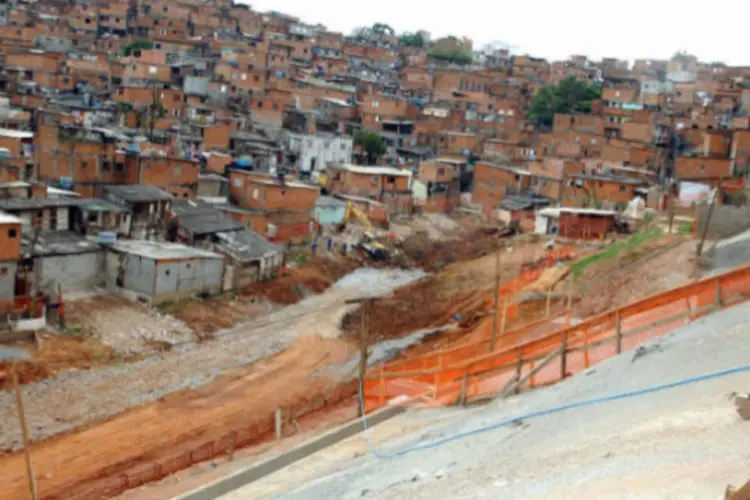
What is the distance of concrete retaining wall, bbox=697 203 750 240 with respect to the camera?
28.4 m

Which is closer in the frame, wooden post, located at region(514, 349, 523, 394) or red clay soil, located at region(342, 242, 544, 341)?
wooden post, located at region(514, 349, 523, 394)

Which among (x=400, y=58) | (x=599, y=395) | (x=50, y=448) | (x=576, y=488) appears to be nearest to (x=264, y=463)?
(x=599, y=395)

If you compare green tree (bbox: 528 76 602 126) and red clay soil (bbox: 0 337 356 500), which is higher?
green tree (bbox: 528 76 602 126)

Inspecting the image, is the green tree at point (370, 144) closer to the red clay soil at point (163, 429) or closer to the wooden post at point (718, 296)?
the red clay soil at point (163, 429)

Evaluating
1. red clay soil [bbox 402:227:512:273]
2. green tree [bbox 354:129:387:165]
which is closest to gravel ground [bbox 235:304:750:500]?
red clay soil [bbox 402:227:512:273]

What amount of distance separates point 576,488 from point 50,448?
51.8 ft

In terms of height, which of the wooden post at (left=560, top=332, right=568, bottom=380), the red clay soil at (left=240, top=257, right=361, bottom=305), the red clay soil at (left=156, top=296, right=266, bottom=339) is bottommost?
the red clay soil at (left=156, top=296, right=266, bottom=339)

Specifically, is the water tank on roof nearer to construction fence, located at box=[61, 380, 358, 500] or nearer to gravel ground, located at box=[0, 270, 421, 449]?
gravel ground, located at box=[0, 270, 421, 449]

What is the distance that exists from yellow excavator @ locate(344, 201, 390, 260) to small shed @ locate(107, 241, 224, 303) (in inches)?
471

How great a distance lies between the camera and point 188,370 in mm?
26594

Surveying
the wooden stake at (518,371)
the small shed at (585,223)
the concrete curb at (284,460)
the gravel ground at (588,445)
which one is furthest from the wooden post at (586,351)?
the small shed at (585,223)

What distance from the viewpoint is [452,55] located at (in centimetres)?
10050

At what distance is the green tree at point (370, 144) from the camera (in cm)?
5778

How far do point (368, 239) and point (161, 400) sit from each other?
20.9 m
